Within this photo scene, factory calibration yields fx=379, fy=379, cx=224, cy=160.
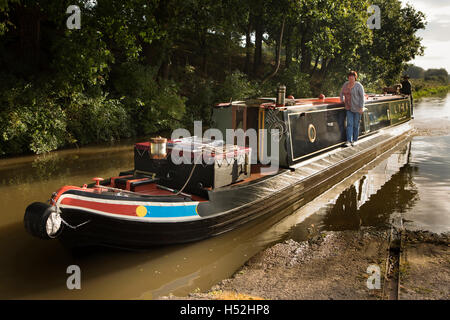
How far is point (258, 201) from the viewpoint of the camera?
262 inches

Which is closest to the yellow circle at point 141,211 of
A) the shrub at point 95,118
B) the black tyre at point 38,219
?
the black tyre at point 38,219

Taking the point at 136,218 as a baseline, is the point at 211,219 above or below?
below

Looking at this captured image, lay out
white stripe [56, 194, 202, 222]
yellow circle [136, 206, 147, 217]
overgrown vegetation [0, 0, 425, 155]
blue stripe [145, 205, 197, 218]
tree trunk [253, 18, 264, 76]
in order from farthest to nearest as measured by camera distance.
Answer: tree trunk [253, 18, 264, 76], overgrown vegetation [0, 0, 425, 155], blue stripe [145, 205, 197, 218], yellow circle [136, 206, 147, 217], white stripe [56, 194, 202, 222]

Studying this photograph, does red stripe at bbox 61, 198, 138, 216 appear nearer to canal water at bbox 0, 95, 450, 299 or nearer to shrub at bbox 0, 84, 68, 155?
canal water at bbox 0, 95, 450, 299

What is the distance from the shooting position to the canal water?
4.69 metres

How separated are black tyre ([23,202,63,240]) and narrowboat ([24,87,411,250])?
0.04 feet

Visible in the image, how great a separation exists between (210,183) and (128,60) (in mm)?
10907

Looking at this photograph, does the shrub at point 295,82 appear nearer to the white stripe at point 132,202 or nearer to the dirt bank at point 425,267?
the dirt bank at point 425,267

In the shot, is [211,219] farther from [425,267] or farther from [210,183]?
[425,267]

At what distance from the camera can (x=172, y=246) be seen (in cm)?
553

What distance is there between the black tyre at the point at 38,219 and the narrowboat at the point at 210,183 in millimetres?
12

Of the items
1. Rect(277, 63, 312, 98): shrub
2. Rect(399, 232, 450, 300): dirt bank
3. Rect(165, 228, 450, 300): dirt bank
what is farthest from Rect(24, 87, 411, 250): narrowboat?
Rect(277, 63, 312, 98): shrub

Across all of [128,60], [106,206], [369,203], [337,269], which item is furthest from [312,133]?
[128,60]

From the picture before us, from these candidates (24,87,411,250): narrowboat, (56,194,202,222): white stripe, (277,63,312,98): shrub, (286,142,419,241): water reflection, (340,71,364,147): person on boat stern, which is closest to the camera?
(56,194,202,222): white stripe
